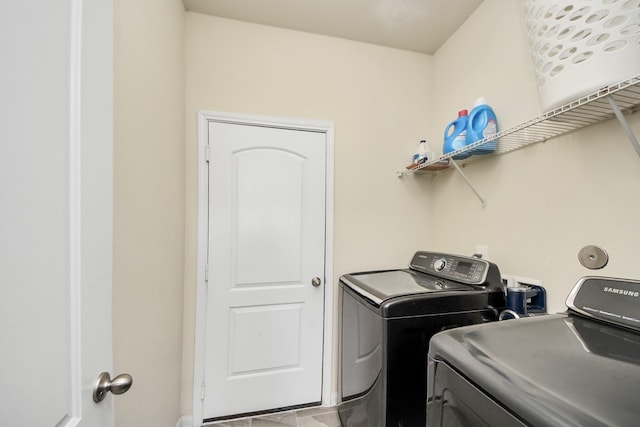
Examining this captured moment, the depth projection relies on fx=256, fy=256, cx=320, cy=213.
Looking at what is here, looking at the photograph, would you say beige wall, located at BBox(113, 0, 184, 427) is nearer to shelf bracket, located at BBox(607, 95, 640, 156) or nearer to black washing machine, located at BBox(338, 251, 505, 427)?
black washing machine, located at BBox(338, 251, 505, 427)

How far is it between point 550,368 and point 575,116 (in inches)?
39.1

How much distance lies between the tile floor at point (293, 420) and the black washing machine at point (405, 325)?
1.44ft

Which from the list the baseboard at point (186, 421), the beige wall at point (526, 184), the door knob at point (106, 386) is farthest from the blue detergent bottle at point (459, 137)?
the baseboard at point (186, 421)

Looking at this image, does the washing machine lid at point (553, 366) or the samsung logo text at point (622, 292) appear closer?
the washing machine lid at point (553, 366)

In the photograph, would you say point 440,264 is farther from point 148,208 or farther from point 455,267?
point 148,208

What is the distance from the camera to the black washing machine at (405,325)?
3.66ft

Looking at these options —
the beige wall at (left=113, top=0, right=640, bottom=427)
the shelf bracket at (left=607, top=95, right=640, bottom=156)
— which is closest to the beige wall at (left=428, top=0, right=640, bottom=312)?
the beige wall at (left=113, top=0, right=640, bottom=427)

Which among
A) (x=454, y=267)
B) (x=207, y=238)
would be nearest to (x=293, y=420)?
(x=207, y=238)

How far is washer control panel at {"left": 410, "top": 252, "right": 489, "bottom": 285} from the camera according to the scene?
1266 mm

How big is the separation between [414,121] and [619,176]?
1341 mm

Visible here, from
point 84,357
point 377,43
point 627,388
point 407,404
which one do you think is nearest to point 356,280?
point 407,404

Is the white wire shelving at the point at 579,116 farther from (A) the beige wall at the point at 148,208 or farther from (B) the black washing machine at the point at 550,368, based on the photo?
(A) the beige wall at the point at 148,208

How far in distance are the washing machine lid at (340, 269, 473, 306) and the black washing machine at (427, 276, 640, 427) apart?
0.44 metres

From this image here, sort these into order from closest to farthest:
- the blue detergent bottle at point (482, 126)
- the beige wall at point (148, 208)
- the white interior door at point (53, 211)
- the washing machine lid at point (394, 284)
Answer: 1. the white interior door at point (53, 211)
2. the beige wall at point (148, 208)
3. the washing machine lid at point (394, 284)
4. the blue detergent bottle at point (482, 126)
